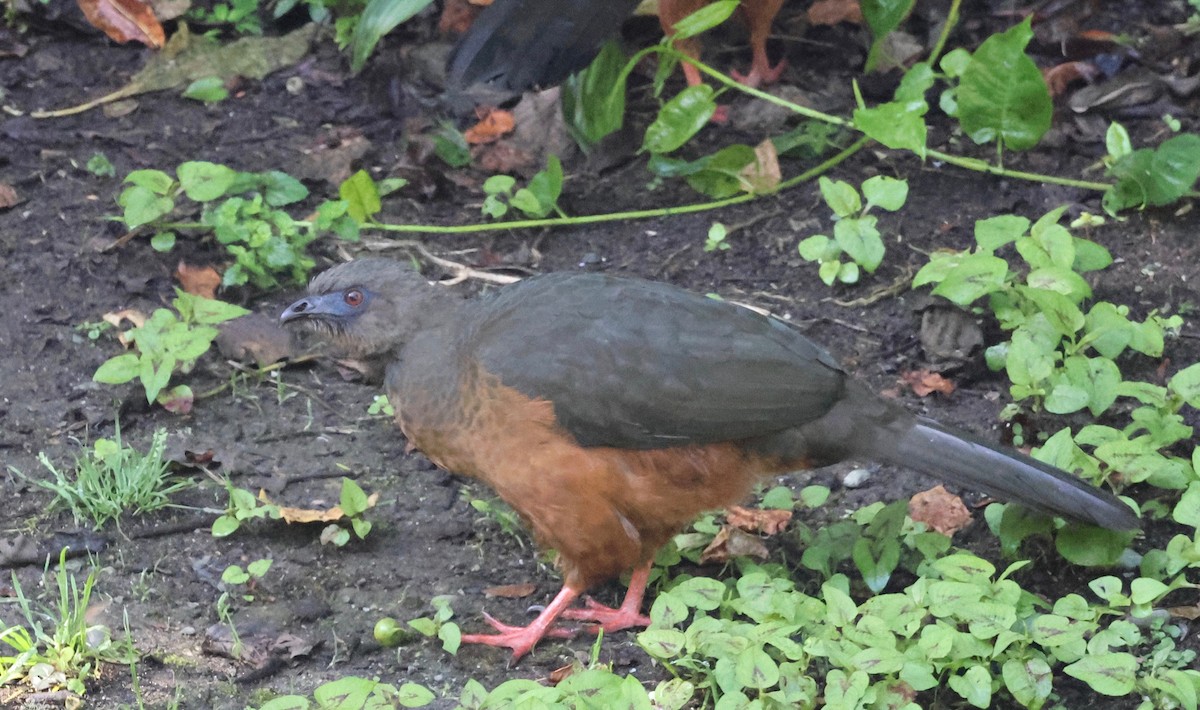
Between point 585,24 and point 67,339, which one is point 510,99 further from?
point 67,339

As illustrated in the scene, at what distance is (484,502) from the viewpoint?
4172 millimetres

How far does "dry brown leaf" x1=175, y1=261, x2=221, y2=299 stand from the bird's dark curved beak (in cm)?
146

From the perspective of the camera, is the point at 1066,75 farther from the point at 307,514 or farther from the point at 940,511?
the point at 307,514

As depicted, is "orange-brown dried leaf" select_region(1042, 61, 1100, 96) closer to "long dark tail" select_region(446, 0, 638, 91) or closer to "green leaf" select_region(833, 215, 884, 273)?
"green leaf" select_region(833, 215, 884, 273)

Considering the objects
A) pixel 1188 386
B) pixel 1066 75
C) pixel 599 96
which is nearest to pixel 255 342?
pixel 599 96

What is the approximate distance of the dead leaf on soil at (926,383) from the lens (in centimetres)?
457

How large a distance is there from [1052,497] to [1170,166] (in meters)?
2.05

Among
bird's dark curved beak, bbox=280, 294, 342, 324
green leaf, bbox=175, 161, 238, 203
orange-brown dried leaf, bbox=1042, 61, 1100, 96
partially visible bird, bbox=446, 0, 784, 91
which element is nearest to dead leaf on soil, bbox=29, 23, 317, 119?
green leaf, bbox=175, 161, 238, 203

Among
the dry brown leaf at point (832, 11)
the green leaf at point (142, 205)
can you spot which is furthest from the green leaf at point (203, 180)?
the dry brown leaf at point (832, 11)

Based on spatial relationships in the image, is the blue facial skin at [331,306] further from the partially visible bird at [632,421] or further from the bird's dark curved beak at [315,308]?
the partially visible bird at [632,421]

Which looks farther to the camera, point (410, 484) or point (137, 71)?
point (137, 71)

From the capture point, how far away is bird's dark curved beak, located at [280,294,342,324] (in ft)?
12.6

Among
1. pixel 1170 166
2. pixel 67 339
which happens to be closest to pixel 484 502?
pixel 67 339

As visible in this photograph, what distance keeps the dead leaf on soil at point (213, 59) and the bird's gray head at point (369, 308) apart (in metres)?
3.13
